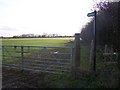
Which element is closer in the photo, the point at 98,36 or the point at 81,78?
the point at 81,78

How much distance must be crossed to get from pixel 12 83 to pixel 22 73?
7.72 ft

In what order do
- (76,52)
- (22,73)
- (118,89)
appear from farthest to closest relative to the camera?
1. (22,73)
2. (76,52)
3. (118,89)

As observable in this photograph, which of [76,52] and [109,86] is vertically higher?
[76,52]

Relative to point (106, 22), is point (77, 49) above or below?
below

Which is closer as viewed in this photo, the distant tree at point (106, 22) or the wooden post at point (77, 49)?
the wooden post at point (77, 49)

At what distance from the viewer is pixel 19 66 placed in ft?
38.2

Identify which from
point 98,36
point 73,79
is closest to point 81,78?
point 73,79

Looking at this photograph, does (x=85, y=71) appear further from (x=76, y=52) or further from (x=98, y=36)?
(x=98, y=36)

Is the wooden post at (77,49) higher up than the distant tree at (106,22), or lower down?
lower down

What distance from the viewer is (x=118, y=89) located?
681 centimetres

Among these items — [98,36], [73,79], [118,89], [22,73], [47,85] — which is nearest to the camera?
[118,89]

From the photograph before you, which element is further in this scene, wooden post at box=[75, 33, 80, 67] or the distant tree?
the distant tree

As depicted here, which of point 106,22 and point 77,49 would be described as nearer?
point 77,49

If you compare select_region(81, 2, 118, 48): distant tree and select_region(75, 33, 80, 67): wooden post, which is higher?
select_region(81, 2, 118, 48): distant tree
